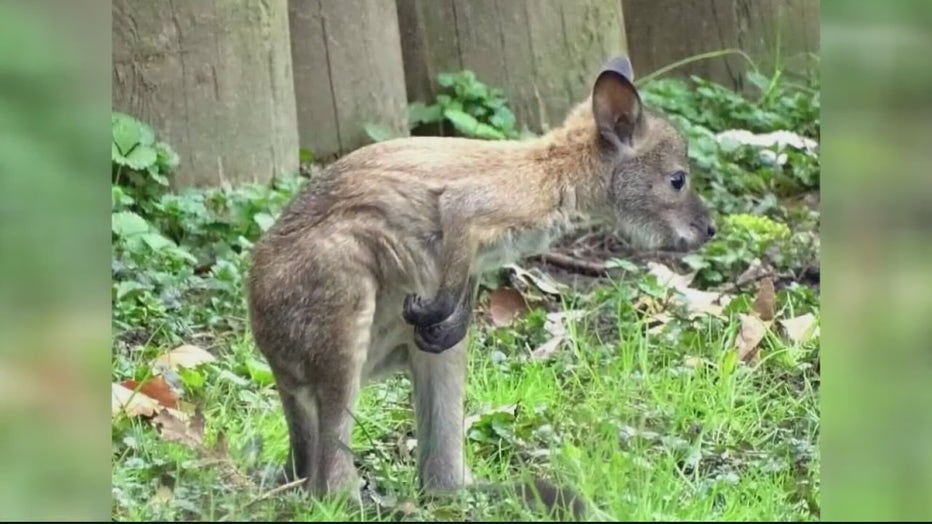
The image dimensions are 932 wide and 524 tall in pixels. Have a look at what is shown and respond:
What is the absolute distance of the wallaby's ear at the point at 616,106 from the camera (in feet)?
14.0

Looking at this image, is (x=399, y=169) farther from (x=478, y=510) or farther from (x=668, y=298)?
(x=668, y=298)

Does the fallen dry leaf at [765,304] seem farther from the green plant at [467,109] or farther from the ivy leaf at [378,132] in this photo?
the ivy leaf at [378,132]

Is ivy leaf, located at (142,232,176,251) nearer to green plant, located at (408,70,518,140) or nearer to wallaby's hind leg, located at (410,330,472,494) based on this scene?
wallaby's hind leg, located at (410,330,472,494)

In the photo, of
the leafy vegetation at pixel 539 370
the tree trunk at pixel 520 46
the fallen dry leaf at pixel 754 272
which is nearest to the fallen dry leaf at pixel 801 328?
the leafy vegetation at pixel 539 370

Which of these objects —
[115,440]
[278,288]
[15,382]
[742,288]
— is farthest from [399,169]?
[742,288]

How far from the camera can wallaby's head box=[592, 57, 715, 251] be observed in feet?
14.5

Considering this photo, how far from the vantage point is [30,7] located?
3264 millimetres

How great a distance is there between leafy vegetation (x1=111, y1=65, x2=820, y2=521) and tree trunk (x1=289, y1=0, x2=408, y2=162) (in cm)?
41

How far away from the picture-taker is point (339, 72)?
6613mm

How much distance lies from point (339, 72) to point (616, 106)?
2472 millimetres

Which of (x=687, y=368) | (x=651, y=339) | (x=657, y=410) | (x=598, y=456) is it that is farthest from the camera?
(x=651, y=339)

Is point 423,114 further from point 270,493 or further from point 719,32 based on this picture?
point 270,493

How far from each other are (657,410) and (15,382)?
2052 mm

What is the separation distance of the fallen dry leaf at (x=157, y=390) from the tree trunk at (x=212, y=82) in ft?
6.31
